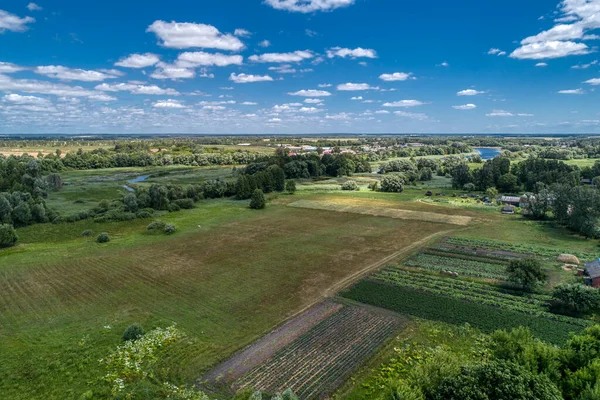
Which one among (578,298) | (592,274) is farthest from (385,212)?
(578,298)

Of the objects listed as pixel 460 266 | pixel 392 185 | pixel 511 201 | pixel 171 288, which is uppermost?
pixel 392 185

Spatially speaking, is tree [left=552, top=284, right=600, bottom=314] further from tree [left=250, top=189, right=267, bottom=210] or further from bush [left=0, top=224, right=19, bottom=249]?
bush [left=0, top=224, right=19, bottom=249]

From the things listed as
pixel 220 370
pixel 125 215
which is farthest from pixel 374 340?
pixel 125 215

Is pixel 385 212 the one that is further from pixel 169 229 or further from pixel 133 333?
pixel 133 333

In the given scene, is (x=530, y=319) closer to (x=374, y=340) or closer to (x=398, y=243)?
(x=374, y=340)

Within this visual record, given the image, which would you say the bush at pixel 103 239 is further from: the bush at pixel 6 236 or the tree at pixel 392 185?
the tree at pixel 392 185

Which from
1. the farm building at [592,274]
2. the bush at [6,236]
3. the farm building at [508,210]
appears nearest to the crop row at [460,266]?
the farm building at [592,274]

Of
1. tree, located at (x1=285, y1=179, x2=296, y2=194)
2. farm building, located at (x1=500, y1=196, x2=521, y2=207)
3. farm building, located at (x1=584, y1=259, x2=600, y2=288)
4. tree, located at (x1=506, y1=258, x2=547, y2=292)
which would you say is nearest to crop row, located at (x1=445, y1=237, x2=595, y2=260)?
farm building, located at (x1=584, y1=259, x2=600, y2=288)
